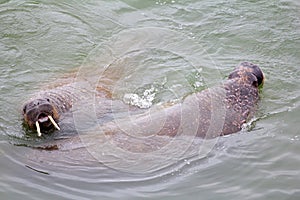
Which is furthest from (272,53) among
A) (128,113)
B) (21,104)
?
(21,104)

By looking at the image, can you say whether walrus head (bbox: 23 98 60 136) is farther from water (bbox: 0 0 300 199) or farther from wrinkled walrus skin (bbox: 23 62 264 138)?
water (bbox: 0 0 300 199)

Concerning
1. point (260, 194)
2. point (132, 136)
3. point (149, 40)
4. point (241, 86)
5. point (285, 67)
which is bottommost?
point (260, 194)

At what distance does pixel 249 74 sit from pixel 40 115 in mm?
2754

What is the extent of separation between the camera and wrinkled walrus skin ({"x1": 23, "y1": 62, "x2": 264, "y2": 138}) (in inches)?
262

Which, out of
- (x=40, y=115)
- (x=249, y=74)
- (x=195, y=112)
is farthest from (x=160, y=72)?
(x=40, y=115)

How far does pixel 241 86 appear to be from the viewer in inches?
285

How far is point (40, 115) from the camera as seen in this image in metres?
6.65

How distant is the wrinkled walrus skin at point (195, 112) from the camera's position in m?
6.64

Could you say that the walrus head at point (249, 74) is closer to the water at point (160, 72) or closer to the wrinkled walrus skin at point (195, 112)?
the wrinkled walrus skin at point (195, 112)

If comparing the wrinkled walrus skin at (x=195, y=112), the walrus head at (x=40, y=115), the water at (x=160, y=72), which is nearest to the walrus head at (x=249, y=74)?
the wrinkled walrus skin at (x=195, y=112)

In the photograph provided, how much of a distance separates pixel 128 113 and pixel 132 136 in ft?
2.97

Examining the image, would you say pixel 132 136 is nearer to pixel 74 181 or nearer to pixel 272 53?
pixel 74 181

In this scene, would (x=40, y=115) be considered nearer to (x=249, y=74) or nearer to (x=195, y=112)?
(x=195, y=112)

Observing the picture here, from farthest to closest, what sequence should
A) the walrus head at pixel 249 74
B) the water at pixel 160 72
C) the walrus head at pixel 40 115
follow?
the walrus head at pixel 249 74, the walrus head at pixel 40 115, the water at pixel 160 72
